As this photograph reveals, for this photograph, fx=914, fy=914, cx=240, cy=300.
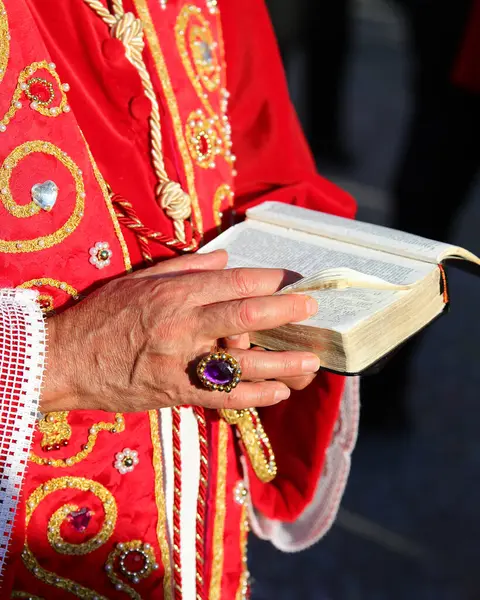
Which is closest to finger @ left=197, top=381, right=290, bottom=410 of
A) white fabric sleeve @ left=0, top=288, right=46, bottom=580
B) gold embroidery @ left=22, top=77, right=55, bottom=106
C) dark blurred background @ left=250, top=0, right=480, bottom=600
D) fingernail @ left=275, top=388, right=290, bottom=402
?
fingernail @ left=275, top=388, right=290, bottom=402

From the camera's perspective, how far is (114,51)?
1324 mm

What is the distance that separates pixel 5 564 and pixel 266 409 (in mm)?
561

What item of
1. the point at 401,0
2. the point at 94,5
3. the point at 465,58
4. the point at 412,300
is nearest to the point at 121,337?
the point at 412,300

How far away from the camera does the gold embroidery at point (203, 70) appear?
1.46 metres

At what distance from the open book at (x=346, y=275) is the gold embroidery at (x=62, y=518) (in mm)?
340

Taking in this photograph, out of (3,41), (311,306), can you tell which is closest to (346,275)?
(311,306)

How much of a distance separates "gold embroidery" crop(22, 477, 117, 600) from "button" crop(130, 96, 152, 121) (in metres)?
0.54

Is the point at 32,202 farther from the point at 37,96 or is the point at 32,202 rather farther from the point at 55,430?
the point at 55,430

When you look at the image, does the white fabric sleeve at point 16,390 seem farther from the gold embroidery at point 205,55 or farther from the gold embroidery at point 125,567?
the gold embroidery at point 205,55

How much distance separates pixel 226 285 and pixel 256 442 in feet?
1.36

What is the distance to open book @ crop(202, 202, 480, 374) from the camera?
1162 millimetres

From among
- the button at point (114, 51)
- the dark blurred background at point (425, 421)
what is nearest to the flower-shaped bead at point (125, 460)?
the button at point (114, 51)

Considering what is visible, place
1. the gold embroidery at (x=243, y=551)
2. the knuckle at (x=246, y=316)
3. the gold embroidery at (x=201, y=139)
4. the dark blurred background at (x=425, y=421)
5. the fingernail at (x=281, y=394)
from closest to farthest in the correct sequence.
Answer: the knuckle at (x=246, y=316)
the fingernail at (x=281, y=394)
the gold embroidery at (x=201, y=139)
the gold embroidery at (x=243, y=551)
the dark blurred background at (x=425, y=421)

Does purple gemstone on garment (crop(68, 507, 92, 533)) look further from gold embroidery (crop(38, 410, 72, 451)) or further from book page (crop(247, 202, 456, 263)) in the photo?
book page (crop(247, 202, 456, 263))
